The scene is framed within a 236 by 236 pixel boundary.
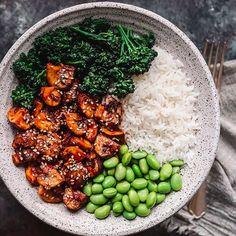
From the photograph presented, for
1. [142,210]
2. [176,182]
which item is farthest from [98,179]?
[176,182]

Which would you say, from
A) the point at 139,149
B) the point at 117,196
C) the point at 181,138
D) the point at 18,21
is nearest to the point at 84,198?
the point at 117,196

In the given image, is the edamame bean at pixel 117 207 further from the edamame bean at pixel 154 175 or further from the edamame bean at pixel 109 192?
the edamame bean at pixel 154 175

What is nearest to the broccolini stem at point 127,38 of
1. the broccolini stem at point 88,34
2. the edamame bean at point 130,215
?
the broccolini stem at point 88,34

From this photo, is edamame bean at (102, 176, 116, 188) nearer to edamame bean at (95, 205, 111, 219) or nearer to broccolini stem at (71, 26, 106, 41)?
edamame bean at (95, 205, 111, 219)

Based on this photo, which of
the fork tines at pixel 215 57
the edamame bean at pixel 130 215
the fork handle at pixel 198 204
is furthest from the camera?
the fork handle at pixel 198 204

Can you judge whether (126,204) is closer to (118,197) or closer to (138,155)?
(118,197)

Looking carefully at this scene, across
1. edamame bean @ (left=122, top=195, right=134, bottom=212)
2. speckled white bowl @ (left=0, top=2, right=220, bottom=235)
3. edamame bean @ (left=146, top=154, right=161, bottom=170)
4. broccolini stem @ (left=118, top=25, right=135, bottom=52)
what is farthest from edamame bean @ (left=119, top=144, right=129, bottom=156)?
broccolini stem @ (left=118, top=25, right=135, bottom=52)

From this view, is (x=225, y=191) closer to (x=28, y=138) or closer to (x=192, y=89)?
(x=192, y=89)
